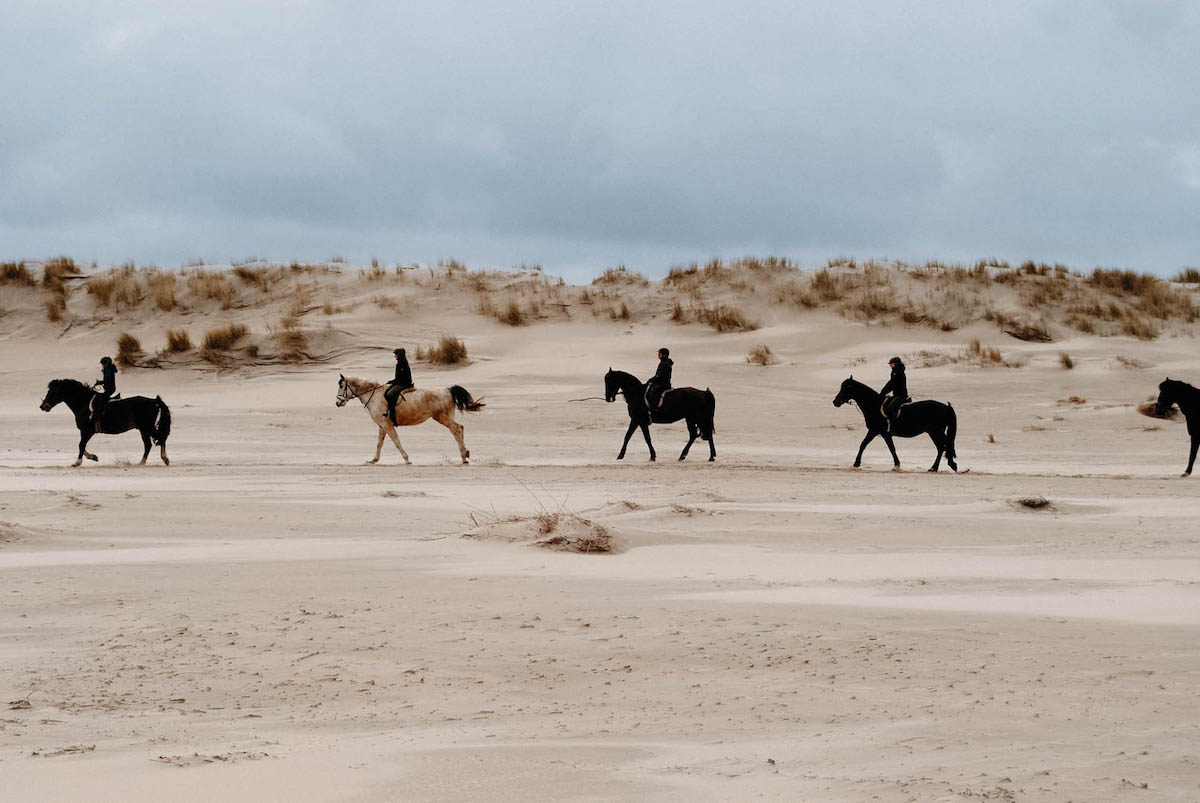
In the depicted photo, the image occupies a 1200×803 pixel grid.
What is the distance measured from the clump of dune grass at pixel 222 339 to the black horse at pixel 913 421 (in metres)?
20.1

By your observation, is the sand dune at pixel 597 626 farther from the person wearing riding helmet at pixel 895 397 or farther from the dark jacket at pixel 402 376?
the dark jacket at pixel 402 376

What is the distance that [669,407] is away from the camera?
2089 centimetres

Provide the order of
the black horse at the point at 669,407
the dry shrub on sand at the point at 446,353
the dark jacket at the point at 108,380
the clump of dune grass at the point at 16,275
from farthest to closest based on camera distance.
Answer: the clump of dune grass at the point at 16,275 → the dry shrub on sand at the point at 446,353 → the black horse at the point at 669,407 → the dark jacket at the point at 108,380

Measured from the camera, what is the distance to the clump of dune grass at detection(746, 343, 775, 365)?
33031mm

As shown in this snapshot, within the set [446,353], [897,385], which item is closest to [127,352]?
[446,353]

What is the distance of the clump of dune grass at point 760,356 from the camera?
108ft

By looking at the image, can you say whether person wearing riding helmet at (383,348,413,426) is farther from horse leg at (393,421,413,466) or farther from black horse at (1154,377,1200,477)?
black horse at (1154,377,1200,477)

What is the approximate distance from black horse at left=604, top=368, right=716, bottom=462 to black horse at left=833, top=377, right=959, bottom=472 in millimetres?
2234

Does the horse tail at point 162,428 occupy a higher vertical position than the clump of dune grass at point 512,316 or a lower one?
lower

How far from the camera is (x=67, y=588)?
25.7 ft

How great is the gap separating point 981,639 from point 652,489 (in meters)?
8.76

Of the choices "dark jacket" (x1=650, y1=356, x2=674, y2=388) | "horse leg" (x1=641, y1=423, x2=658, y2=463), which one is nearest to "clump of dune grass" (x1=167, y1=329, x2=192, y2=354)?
"horse leg" (x1=641, y1=423, x2=658, y2=463)

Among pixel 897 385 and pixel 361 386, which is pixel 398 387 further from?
pixel 897 385

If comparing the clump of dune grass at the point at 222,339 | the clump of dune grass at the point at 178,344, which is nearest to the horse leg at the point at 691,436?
the clump of dune grass at the point at 222,339
